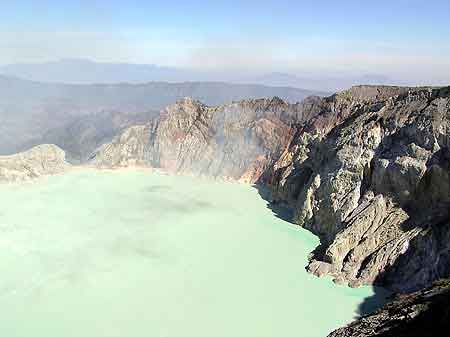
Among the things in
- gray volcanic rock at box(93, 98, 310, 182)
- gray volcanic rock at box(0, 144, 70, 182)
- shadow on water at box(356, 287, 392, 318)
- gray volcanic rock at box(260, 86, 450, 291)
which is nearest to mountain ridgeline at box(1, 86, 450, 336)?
gray volcanic rock at box(260, 86, 450, 291)

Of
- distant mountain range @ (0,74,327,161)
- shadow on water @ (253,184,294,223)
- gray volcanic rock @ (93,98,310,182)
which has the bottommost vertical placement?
distant mountain range @ (0,74,327,161)

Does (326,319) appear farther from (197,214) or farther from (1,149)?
(1,149)

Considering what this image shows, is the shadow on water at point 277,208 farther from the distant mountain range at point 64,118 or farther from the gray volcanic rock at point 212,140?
the distant mountain range at point 64,118

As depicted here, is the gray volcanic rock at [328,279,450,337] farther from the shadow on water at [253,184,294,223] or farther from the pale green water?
the shadow on water at [253,184,294,223]

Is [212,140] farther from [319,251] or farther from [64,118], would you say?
[64,118]

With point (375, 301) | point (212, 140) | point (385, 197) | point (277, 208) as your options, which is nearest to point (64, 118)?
point (212, 140)

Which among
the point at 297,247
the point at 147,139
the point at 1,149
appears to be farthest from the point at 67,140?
the point at 297,247

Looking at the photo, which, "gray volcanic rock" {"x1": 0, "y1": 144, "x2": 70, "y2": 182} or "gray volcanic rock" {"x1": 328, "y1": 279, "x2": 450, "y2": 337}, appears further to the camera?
"gray volcanic rock" {"x1": 0, "y1": 144, "x2": 70, "y2": 182}
